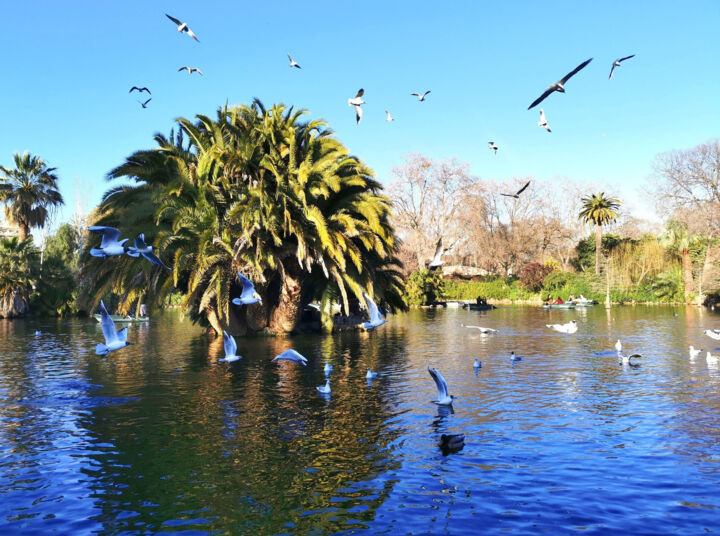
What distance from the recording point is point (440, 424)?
1186cm

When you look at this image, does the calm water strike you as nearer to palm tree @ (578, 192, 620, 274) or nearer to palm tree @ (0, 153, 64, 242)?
palm tree @ (0, 153, 64, 242)

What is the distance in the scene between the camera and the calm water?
758 cm

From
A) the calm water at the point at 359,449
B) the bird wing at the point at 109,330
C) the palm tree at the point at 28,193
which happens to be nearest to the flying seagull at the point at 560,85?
the calm water at the point at 359,449

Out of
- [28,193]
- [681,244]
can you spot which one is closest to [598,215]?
[681,244]

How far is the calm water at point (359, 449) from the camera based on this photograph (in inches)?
299

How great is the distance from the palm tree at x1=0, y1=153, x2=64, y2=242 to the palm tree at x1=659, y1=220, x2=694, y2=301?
53.0m

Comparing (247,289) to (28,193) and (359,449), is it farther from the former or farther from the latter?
(28,193)

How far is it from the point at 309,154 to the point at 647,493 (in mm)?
23186

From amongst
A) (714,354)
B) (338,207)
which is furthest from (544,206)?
(714,354)

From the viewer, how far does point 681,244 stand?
195 feet

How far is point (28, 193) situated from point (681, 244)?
5518cm

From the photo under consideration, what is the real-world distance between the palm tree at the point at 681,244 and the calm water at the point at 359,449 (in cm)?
4307

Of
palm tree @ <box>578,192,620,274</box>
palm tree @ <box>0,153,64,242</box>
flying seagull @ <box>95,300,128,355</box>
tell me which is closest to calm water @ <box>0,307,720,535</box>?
flying seagull @ <box>95,300,128,355</box>

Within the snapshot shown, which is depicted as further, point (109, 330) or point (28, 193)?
point (28, 193)
